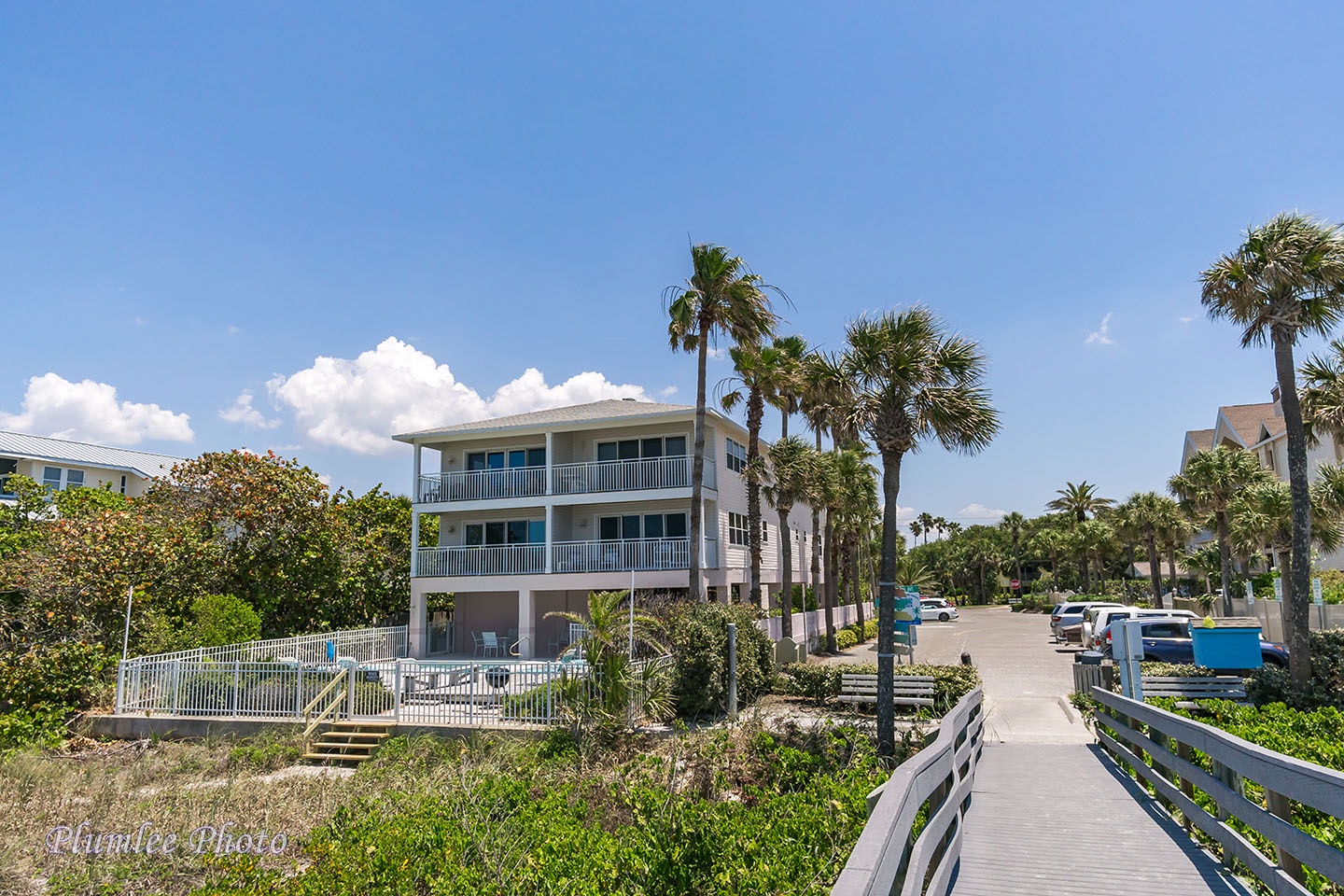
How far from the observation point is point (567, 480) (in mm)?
27172

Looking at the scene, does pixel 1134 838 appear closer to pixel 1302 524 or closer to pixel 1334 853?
pixel 1334 853

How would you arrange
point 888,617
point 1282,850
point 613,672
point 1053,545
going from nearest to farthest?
1. point 1282,850
2. point 888,617
3. point 613,672
4. point 1053,545

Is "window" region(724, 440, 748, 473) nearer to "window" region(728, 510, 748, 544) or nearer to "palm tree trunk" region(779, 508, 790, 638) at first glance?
"window" region(728, 510, 748, 544)

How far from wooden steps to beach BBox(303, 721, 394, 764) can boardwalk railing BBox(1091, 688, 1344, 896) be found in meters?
12.3

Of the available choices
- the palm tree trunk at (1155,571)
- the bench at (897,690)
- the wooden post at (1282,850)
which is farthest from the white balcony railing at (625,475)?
the palm tree trunk at (1155,571)

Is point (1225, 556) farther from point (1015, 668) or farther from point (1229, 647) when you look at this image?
point (1229, 647)

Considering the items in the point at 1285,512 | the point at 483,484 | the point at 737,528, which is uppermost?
the point at 483,484

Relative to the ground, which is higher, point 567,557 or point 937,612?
point 567,557

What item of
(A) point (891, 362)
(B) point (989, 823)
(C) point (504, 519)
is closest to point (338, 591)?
(C) point (504, 519)

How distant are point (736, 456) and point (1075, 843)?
24.7 m

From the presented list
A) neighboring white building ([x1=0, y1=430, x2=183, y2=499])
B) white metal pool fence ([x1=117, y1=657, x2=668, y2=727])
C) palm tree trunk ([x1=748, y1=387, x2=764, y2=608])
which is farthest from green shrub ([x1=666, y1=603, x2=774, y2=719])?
neighboring white building ([x1=0, y1=430, x2=183, y2=499])

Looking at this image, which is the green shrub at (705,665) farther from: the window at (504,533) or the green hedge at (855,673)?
the window at (504,533)

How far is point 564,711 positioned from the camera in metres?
13.1

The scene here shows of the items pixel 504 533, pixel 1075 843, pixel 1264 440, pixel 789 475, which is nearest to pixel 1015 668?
pixel 789 475
